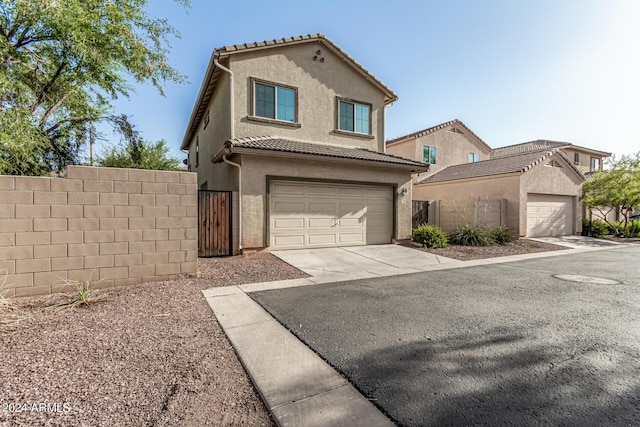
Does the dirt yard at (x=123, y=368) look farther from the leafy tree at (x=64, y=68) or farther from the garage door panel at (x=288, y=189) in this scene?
the garage door panel at (x=288, y=189)

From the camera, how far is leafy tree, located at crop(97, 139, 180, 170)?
15.2m

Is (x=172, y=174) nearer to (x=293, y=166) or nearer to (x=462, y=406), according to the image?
(x=293, y=166)

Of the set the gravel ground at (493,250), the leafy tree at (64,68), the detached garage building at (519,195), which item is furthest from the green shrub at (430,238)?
the leafy tree at (64,68)

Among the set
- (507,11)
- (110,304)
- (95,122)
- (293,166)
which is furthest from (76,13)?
(507,11)

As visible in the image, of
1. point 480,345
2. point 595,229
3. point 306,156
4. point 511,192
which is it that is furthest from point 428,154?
point 480,345

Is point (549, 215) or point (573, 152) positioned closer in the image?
→ point (549, 215)

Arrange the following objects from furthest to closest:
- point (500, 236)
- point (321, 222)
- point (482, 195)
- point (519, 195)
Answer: point (482, 195) < point (519, 195) < point (500, 236) < point (321, 222)

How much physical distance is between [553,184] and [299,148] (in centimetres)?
1559

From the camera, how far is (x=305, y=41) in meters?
11.9

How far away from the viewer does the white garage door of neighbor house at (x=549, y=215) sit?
51.9 ft

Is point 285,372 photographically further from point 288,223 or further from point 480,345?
point 288,223

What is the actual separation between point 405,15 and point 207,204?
959 cm

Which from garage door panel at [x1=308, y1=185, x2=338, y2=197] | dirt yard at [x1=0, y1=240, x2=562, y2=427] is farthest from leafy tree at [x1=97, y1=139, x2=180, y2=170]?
dirt yard at [x1=0, y1=240, x2=562, y2=427]

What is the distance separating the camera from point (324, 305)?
4895 millimetres
